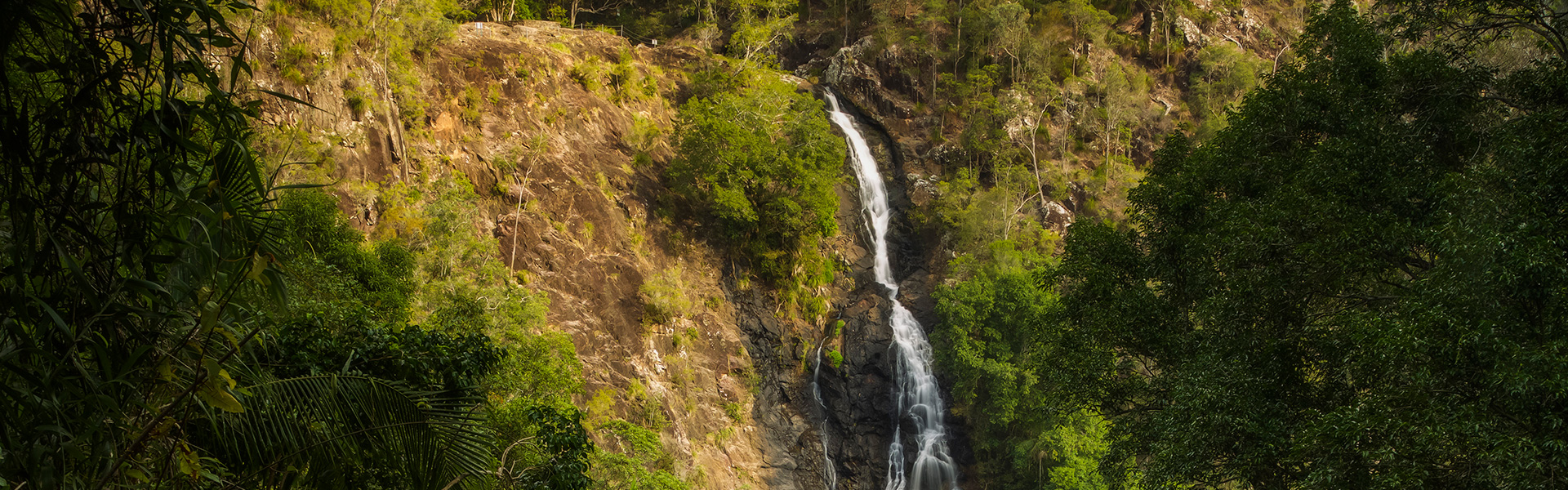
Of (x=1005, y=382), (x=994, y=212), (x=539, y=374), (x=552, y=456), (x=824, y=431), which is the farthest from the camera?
(x=994, y=212)

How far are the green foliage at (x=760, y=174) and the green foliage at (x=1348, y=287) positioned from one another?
51.3ft

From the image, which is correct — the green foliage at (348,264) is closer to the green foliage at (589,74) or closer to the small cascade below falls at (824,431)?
the green foliage at (589,74)

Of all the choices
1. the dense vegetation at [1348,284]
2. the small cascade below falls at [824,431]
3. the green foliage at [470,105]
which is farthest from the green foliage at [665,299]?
the dense vegetation at [1348,284]

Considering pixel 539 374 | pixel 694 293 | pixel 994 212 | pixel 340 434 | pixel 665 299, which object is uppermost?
pixel 340 434

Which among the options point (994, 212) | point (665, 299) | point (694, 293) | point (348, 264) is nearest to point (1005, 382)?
point (694, 293)

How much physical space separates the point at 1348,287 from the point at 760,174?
20078mm

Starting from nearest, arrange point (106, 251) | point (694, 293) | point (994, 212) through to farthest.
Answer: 1. point (106, 251)
2. point (694, 293)
3. point (994, 212)

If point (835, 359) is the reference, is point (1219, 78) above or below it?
above

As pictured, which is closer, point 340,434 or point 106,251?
point 106,251

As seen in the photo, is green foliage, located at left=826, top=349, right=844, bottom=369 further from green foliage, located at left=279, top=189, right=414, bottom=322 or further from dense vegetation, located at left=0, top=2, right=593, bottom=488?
dense vegetation, located at left=0, top=2, right=593, bottom=488

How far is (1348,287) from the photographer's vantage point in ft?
31.3

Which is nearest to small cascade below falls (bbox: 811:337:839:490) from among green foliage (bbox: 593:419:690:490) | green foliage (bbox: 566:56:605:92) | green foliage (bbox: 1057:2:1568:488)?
green foliage (bbox: 593:419:690:490)

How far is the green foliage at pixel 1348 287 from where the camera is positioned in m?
7.00

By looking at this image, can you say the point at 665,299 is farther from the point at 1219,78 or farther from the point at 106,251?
the point at 1219,78
